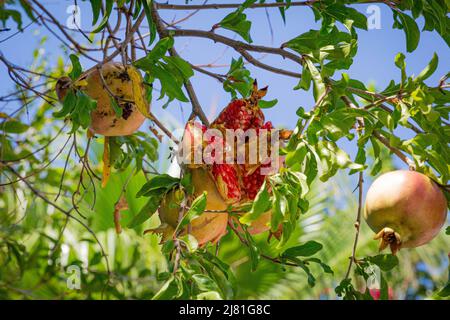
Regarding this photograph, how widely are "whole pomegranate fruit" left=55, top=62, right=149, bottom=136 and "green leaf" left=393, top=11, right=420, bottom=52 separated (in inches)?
20.9

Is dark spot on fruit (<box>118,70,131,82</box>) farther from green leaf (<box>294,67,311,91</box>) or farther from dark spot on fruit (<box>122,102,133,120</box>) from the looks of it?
green leaf (<box>294,67,311,91</box>)

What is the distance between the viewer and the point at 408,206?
3.42 feet

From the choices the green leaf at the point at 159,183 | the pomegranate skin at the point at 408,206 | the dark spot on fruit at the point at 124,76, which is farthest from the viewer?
the dark spot on fruit at the point at 124,76

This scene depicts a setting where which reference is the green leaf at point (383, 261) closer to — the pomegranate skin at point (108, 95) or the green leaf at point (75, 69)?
the pomegranate skin at point (108, 95)

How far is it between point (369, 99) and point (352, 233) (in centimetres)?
259

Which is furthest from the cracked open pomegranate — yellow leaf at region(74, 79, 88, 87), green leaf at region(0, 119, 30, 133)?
green leaf at region(0, 119, 30, 133)

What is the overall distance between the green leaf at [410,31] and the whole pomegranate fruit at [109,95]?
53cm

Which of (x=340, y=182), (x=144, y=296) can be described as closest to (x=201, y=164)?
(x=144, y=296)

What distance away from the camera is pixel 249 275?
3.26 metres

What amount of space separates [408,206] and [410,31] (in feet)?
1.47

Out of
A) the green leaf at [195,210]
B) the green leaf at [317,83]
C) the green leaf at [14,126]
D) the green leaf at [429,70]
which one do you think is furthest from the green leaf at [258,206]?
the green leaf at [14,126]

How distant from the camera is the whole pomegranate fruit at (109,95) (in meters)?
1.27
